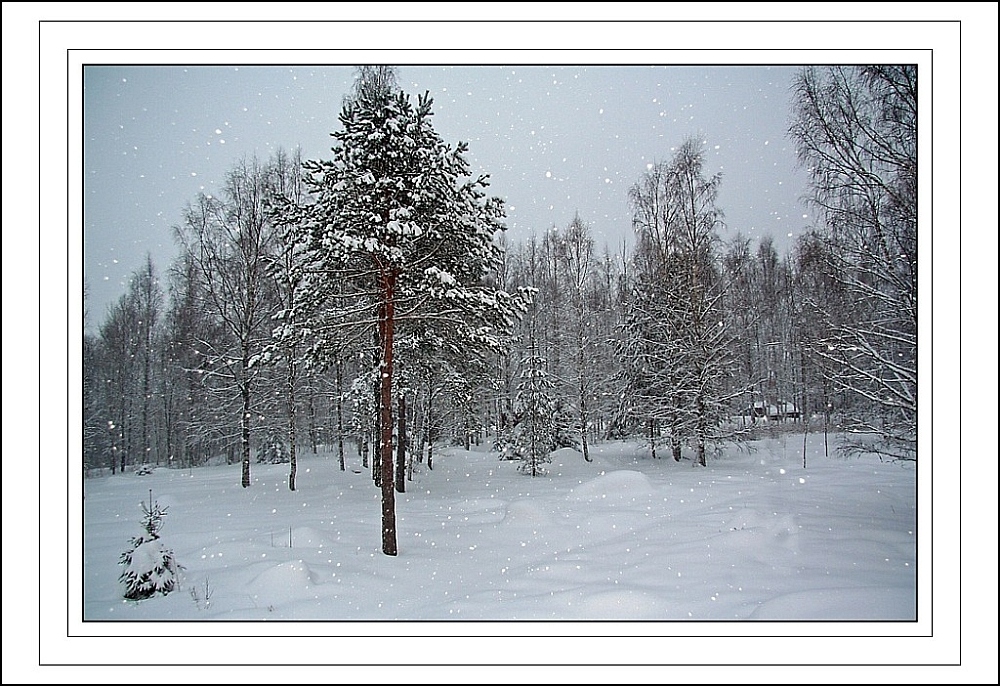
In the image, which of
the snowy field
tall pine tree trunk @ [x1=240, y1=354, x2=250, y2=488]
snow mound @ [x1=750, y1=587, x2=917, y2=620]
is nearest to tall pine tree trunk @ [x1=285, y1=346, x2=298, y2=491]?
the snowy field

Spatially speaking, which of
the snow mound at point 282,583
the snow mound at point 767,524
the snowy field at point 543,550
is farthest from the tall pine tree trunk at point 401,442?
the snow mound at point 767,524

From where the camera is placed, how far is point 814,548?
493cm

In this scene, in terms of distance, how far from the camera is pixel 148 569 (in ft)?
13.1

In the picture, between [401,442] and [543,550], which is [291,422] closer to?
[401,442]

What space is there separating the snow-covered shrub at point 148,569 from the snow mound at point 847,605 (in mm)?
4941

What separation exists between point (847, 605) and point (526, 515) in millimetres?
4465

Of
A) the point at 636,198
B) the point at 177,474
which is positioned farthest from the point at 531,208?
the point at 177,474

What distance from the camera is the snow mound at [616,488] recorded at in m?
8.68

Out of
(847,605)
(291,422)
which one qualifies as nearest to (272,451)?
(291,422)

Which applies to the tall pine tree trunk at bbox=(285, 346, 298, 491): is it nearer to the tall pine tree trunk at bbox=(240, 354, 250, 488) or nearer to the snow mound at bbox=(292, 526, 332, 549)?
the tall pine tree trunk at bbox=(240, 354, 250, 488)

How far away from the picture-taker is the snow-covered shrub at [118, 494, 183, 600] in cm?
387
